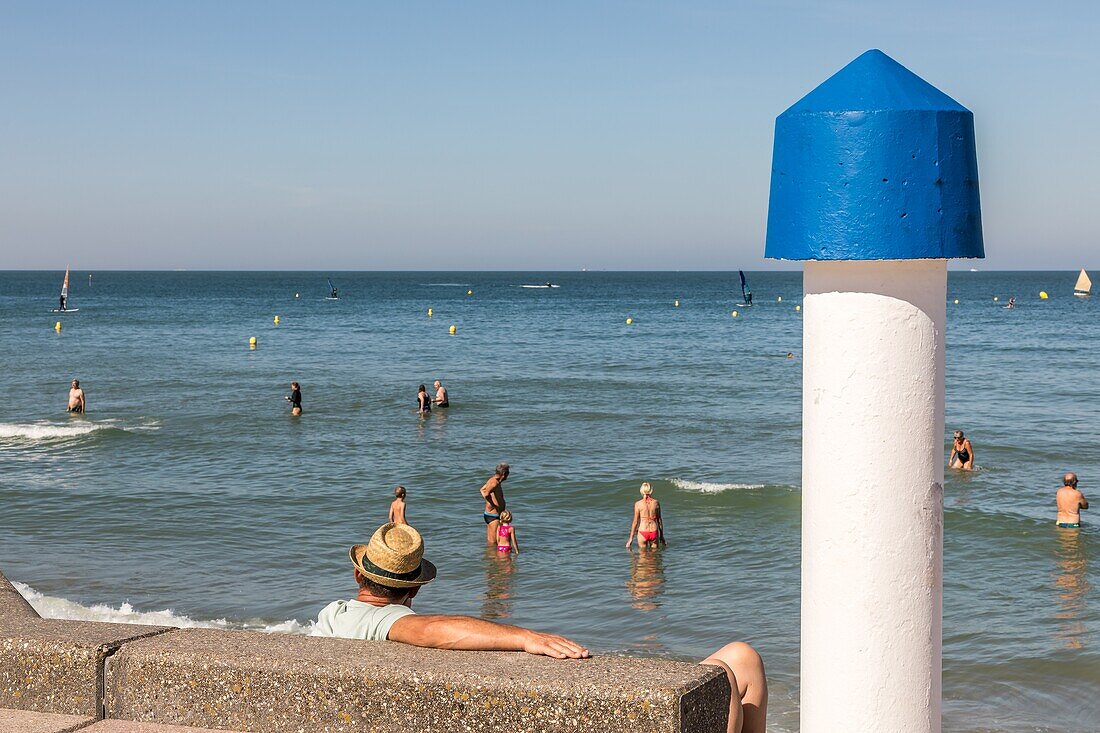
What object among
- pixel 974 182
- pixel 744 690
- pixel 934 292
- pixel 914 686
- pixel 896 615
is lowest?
pixel 744 690

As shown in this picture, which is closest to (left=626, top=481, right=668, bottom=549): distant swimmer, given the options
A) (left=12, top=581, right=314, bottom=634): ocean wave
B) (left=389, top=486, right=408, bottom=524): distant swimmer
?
(left=389, top=486, right=408, bottom=524): distant swimmer

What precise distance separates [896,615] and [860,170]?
100cm

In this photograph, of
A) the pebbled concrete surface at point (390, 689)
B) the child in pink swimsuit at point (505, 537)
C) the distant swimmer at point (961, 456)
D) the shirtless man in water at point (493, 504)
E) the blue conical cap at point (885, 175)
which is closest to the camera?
the blue conical cap at point (885, 175)

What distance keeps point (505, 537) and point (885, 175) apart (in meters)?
15.6

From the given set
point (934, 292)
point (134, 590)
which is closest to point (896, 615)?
point (934, 292)

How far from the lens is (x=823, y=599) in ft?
8.73

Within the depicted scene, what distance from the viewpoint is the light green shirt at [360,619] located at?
4.18 metres

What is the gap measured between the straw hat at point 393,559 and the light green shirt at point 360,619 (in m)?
0.10

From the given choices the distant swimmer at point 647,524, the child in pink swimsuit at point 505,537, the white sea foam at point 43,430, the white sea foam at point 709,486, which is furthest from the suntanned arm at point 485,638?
the white sea foam at point 43,430

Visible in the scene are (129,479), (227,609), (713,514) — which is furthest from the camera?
(129,479)

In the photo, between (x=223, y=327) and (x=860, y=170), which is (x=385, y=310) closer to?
(x=223, y=327)

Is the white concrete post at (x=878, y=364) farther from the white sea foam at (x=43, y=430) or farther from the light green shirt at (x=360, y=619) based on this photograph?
the white sea foam at (x=43, y=430)

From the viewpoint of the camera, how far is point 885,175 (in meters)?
2.54

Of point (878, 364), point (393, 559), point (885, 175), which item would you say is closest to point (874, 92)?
point (885, 175)
